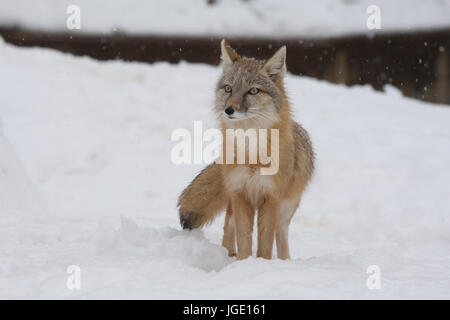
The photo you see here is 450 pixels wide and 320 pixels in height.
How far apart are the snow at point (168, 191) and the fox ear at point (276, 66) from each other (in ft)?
0.66

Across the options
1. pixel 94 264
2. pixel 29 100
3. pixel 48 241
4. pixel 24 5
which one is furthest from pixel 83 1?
pixel 94 264

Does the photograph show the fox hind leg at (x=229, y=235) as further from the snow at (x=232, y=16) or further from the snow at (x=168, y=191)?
the snow at (x=232, y=16)

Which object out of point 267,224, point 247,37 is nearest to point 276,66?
point 267,224

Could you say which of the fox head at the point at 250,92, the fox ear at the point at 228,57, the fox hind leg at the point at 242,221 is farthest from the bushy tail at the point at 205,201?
the fox ear at the point at 228,57

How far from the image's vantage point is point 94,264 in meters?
3.54

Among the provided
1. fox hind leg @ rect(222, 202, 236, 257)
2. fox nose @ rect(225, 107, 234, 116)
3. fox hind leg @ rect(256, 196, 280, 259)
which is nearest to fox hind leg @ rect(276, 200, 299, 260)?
fox hind leg @ rect(222, 202, 236, 257)

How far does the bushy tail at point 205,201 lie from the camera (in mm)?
4645

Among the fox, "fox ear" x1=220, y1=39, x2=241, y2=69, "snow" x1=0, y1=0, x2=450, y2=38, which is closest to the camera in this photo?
the fox

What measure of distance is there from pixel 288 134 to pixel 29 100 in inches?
248

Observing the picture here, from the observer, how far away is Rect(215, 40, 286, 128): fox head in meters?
3.98

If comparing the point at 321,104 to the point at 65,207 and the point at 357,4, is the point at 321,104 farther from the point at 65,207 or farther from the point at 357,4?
the point at 65,207

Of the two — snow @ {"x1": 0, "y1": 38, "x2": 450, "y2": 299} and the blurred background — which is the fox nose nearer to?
snow @ {"x1": 0, "y1": 38, "x2": 450, "y2": 299}

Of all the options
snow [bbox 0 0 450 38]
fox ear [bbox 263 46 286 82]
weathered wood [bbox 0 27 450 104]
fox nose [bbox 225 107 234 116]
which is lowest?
fox nose [bbox 225 107 234 116]

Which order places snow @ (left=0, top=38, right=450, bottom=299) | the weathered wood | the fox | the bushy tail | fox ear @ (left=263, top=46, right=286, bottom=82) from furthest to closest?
the weathered wood
the bushy tail
fox ear @ (left=263, top=46, right=286, bottom=82)
the fox
snow @ (left=0, top=38, right=450, bottom=299)
